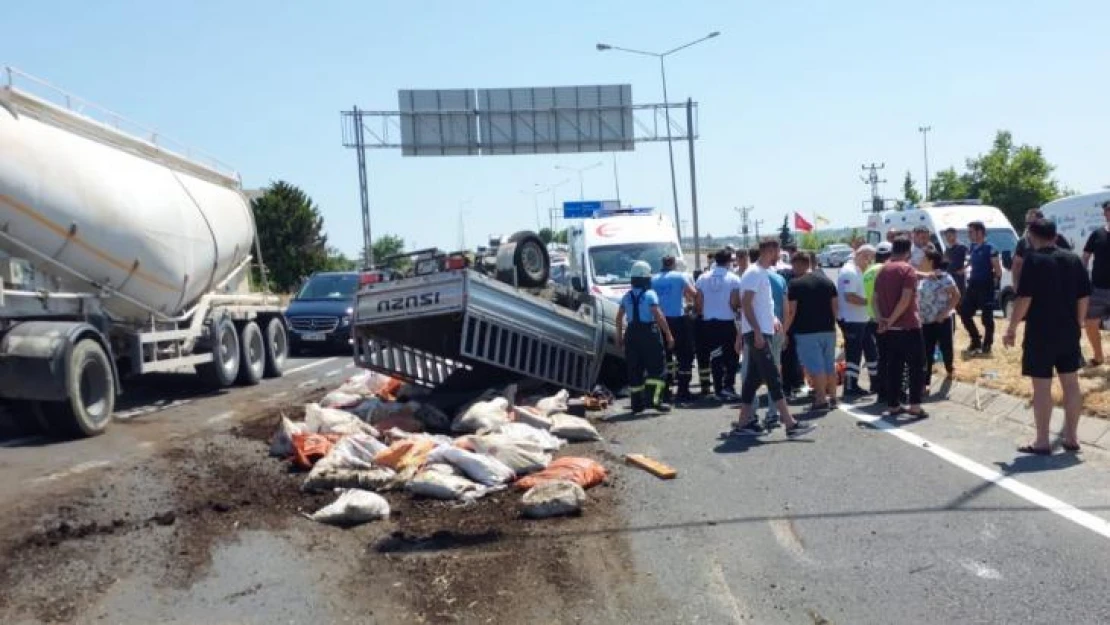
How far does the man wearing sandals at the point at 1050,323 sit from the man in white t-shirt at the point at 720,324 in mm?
4284

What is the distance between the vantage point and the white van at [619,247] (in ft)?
56.9

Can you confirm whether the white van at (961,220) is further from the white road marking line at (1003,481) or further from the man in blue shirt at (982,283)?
the white road marking line at (1003,481)

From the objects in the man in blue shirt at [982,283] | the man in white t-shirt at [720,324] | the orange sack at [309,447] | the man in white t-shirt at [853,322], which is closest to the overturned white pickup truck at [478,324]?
the man in white t-shirt at [720,324]

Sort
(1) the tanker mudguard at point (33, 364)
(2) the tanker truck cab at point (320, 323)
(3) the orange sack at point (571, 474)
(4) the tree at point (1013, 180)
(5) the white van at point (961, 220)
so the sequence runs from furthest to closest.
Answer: (4) the tree at point (1013, 180) → (5) the white van at point (961, 220) → (2) the tanker truck cab at point (320, 323) → (1) the tanker mudguard at point (33, 364) → (3) the orange sack at point (571, 474)

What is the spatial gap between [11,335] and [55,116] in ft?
8.75

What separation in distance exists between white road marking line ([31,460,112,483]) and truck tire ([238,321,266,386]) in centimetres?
700

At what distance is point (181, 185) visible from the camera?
14.0 meters

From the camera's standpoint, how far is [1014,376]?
38.4ft

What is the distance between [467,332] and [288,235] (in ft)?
165

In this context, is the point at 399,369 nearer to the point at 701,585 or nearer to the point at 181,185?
the point at 181,185

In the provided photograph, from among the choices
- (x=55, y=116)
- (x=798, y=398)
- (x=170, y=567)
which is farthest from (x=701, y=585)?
(x=55, y=116)

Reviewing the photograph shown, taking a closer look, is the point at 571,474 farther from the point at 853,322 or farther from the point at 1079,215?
the point at 1079,215

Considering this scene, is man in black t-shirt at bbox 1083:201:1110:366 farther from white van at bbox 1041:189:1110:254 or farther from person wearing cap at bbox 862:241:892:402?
white van at bbox 1041:189:1110:254

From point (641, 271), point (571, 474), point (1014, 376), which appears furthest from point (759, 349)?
point (1014, 376)
